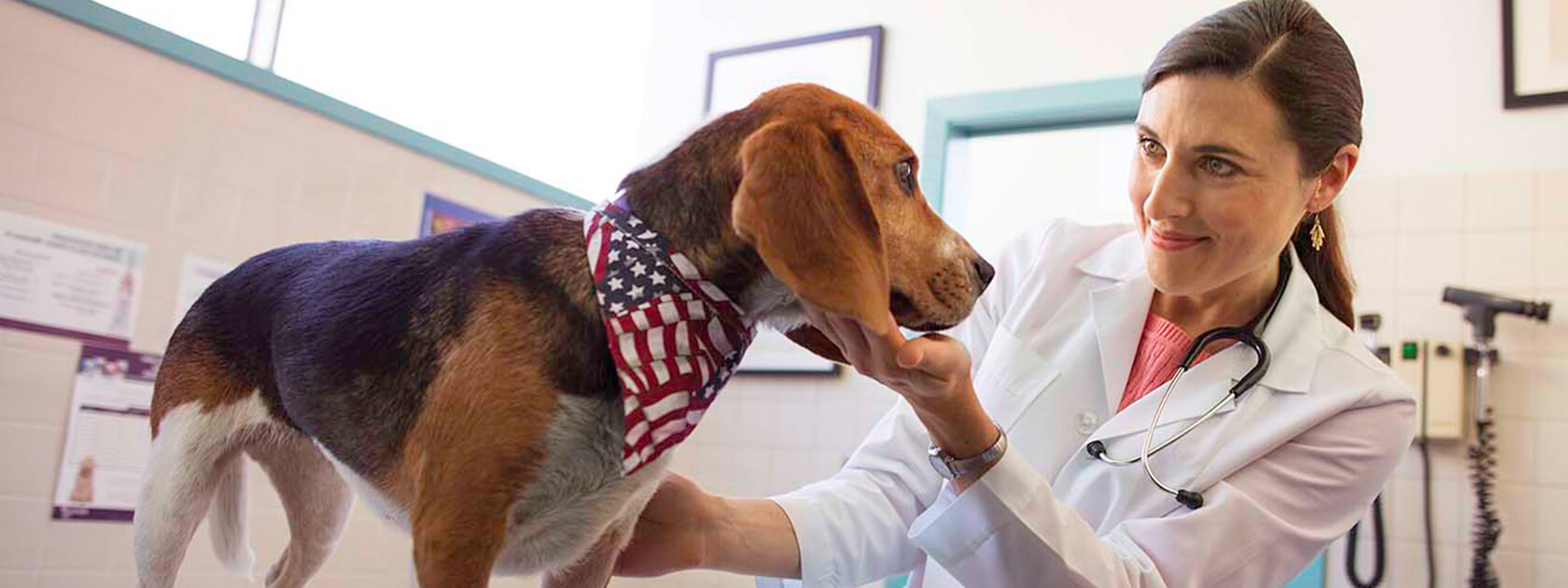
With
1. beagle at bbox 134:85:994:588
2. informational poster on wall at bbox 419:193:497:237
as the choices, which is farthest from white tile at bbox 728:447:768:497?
beagle at bbox 134:85:994:588

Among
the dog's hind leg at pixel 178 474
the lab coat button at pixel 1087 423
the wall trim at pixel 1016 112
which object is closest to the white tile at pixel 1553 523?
the wall trim at pixel 1016 112

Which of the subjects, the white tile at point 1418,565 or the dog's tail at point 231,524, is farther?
the white tile at point 1418,565

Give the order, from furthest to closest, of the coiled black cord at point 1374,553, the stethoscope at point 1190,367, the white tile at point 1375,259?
the white tile at point 1375,259 < the coiled black cord at point 1374,553 < the stethoscope at point 1190,367

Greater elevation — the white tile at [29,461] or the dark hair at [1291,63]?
the dark hair at [1291,63]

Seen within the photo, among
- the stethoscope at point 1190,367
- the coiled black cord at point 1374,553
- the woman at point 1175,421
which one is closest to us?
the woman at point 1175,421

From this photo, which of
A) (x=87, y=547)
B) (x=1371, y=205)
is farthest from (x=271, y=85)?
(x=1371, y=205)

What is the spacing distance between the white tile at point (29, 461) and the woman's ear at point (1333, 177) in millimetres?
2307

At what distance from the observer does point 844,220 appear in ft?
3.06

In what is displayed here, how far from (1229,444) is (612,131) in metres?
3.22

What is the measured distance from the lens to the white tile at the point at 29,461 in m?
2.19

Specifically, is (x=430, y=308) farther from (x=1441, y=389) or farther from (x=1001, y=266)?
(x=1441, y=389)

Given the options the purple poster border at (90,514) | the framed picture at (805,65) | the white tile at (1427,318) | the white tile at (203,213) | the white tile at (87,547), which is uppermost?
the framed picture at (805,65)

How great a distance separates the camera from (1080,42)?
3.77m

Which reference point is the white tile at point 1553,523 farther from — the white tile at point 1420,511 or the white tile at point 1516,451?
the white tile at point 1420,511
